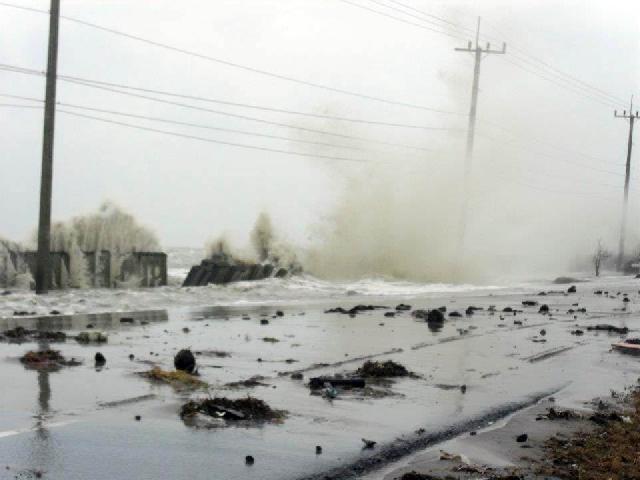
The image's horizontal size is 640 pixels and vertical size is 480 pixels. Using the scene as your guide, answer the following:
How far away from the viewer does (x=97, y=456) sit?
6508 mm

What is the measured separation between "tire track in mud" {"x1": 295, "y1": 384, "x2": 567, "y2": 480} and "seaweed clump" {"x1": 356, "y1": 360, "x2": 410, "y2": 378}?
6.44 ft

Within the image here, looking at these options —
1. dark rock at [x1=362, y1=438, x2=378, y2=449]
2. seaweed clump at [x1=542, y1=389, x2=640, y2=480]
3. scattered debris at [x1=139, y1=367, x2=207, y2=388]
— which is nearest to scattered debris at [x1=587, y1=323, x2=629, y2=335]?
seaweed clump at [x1=542, y1=389, x2=640, y2=480]

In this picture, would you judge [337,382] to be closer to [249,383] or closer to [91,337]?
[249,383]

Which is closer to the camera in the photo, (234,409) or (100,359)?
(234,409)

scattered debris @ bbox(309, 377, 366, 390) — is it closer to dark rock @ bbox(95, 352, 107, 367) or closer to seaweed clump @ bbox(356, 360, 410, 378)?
seaweed clump @ bbox(356, 360, 410, 378)

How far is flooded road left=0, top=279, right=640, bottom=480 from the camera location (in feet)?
21.7

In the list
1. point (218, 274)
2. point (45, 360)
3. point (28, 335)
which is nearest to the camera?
point (45, 360)

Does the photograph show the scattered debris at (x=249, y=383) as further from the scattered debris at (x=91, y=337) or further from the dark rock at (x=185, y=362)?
the scattered debris at (x=91, y=337)

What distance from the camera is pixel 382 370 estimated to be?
37.2ft

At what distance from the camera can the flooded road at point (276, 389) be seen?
6617 millimetres

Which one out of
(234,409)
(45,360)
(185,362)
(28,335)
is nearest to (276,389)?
(185,362)

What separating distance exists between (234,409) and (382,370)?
3421 mm

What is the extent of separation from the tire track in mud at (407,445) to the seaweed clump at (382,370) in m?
1.96

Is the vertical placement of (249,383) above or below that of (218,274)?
above
